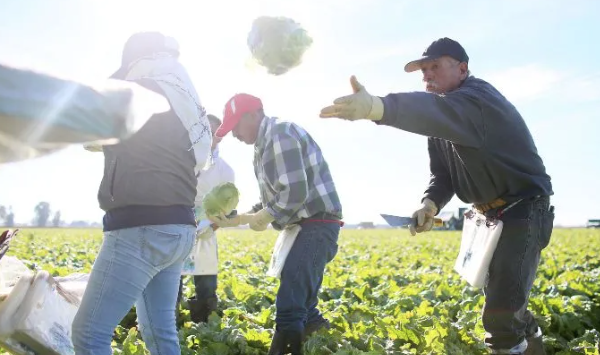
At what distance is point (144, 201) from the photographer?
97.0 inches

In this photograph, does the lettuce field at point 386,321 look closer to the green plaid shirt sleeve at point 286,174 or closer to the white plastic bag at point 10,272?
the white plastic bag at point 10,272

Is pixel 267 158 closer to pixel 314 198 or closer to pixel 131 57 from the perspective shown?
pixel 314 198

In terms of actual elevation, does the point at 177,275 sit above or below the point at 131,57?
below

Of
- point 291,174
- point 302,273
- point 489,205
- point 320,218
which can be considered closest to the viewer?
point 489,205

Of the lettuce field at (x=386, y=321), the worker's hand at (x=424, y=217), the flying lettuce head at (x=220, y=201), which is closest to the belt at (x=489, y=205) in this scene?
the worker's hand at (x=424, y=217)

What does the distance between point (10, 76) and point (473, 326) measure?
14.5 feet

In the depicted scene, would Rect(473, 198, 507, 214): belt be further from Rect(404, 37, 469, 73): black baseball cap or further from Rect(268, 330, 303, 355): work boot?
Rect(268, 330, 303, 355): work boot

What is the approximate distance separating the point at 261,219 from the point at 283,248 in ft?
0.83

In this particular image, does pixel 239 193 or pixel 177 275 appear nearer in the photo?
pixel 177 275

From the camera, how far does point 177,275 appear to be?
280cm

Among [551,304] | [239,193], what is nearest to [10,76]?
[239,193]

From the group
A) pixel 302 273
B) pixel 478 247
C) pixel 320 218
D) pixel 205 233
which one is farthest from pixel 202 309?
pixel 478 247

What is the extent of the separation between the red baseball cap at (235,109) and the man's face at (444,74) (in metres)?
1.13

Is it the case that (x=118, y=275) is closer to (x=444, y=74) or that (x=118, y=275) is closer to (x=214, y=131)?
(x=444, y=74)
